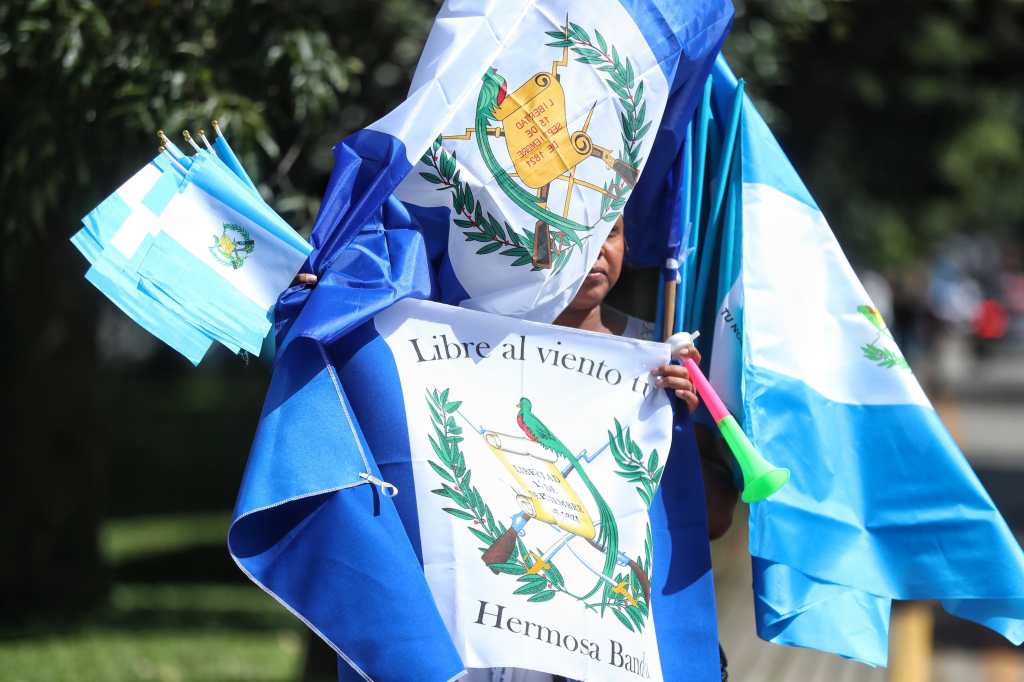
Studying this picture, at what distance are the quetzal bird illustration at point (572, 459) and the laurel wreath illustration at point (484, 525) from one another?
0.23 feet

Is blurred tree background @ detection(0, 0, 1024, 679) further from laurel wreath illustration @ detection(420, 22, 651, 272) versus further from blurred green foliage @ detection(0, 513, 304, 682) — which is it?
laurel wreath illustration @ detection(420, 22, 651, 272)

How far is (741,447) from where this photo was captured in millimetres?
2865

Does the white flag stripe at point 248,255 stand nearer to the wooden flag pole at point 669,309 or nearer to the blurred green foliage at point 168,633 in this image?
the wooden flag pole at point 669,309

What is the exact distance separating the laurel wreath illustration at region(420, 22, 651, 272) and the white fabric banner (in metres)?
0.16

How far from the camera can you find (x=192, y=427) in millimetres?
18562

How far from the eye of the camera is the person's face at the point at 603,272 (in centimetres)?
295

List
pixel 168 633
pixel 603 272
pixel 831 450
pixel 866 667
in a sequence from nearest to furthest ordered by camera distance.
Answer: pixel 603 272
pixel 831 450
pixel 866 667
pixel 168 633

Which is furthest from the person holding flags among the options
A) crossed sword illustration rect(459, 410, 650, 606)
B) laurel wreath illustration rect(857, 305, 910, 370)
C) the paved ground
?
the paved ground

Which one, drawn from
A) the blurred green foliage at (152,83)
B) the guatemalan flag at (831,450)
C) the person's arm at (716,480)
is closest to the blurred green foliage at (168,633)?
the blurred green foliage at (152,83)

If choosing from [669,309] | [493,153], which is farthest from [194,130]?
[669,309]

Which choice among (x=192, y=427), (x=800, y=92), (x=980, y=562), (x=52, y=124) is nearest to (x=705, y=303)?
(x=980, y=562)

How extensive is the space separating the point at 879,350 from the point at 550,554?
984 mm

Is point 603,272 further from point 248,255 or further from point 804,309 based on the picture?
point 248,255

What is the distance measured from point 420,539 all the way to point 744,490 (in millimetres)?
703
